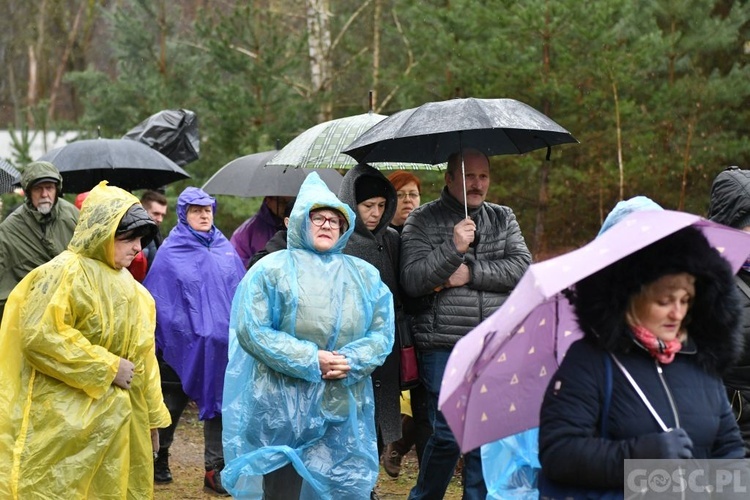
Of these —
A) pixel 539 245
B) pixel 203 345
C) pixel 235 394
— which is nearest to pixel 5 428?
pixel 235 394

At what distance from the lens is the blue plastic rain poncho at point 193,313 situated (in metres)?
7.65

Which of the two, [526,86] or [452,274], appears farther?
[526,86]

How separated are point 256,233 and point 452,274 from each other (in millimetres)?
3053

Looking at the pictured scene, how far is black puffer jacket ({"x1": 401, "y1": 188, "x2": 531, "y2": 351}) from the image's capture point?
599cm

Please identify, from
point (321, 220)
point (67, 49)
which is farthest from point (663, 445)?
point (67, 49)

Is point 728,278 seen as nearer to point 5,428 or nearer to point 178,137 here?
point 5,428

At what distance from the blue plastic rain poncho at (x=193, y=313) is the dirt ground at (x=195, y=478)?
1.89 ft

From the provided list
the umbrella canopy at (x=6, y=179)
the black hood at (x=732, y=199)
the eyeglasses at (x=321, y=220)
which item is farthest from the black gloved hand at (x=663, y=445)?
the umbrella canopy at (x=6, y=179)

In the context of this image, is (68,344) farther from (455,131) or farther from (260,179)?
(260,179)

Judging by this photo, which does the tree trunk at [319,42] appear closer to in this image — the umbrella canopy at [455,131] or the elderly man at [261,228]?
the elderly man at [261,228]

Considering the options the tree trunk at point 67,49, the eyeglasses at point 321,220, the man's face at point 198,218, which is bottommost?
the eyeglasses at point 321,220

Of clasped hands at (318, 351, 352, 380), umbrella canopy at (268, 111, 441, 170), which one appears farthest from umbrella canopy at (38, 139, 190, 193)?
clasped hands at (318, 351, 352, 380)

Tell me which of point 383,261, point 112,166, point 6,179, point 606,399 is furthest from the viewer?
point 6,179

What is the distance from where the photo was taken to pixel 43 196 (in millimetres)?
7789
